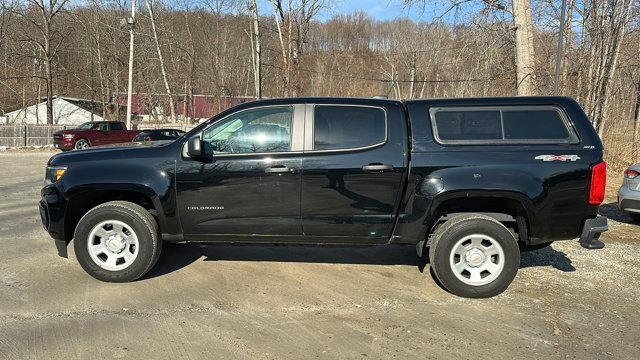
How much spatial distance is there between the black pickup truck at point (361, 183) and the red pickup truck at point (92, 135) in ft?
66.8

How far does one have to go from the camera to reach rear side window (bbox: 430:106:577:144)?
4348 mm

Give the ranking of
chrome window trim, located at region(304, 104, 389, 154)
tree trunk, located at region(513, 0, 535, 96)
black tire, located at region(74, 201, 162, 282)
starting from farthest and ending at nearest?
tree trunk, located at region(513, 0, 535, 96) → black tire, located at region(74, 201, 162, 282) → chrome window trim, located at region(304, 104, 389, 154)

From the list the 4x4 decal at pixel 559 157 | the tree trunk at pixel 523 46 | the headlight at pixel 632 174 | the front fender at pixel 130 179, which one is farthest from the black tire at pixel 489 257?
the tree trunk at pixel 523 46

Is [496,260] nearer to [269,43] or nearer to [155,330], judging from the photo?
[155,330]

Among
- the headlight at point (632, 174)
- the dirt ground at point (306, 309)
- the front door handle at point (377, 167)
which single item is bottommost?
→ the dirt ground at point (306, 309)

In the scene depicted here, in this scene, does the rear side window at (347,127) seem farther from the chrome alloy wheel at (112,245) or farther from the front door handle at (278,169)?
the chrome alloy wheel at (112,245)

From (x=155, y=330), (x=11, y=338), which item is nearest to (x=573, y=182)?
(x=155, y=330)

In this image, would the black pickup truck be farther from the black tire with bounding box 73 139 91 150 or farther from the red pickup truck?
the black tire with bounding box 73 139 91 150

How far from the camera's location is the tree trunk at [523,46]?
11.6 m

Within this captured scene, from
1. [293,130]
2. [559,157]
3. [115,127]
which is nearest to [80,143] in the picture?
[115,127]

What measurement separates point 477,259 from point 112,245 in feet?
11.9

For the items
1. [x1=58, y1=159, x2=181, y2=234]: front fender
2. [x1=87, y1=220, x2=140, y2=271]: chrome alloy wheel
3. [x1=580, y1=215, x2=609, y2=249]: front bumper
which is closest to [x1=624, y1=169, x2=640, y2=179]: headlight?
[x1=580, y1=215, x2=609, y2=249]: front bumper

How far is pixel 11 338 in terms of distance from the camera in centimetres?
347

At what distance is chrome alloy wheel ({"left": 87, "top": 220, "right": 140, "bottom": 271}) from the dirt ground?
0.23 metres
